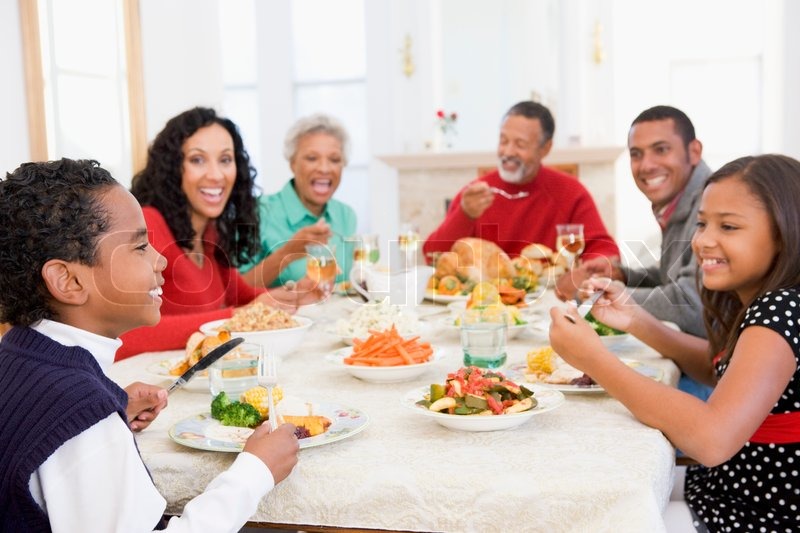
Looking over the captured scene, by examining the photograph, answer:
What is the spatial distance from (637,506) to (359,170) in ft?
17.4

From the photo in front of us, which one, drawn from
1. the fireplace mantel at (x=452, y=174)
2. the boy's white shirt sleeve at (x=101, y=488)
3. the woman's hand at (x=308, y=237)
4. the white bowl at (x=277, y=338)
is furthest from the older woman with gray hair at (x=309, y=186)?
the boy's white shirt sleeve at (x=101, y=488)

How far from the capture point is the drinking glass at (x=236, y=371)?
146 centimetres

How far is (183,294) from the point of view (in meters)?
2.43

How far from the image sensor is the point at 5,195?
1.08 m

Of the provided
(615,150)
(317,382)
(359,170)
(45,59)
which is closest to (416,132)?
(359,170)

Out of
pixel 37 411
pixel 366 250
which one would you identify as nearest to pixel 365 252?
pixel 366 250

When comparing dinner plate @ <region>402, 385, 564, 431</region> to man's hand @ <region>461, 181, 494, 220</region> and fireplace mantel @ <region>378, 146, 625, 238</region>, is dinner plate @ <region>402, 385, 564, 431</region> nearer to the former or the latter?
man's hand @ <region>461, 181, 494, 220</region>

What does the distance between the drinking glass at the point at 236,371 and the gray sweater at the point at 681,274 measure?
1243mm

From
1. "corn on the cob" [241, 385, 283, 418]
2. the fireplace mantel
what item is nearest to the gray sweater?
"corn on the cob" [241, 385, 283, 418]

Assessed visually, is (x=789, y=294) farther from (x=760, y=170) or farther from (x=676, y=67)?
(x=676, y=67)

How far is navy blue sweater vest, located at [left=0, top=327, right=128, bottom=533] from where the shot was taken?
973 millimetres

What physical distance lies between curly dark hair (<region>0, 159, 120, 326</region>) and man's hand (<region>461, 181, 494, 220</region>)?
257 centimetres

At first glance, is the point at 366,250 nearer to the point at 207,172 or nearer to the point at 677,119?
the point at 207,172

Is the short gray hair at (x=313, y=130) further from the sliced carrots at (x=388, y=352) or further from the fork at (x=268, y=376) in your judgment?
the fork at (x=268, y=376)
